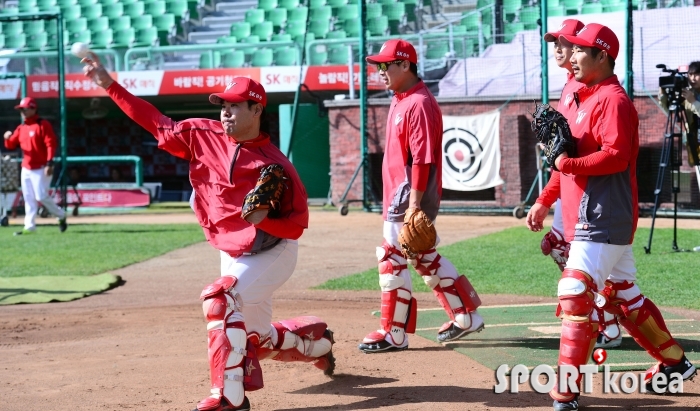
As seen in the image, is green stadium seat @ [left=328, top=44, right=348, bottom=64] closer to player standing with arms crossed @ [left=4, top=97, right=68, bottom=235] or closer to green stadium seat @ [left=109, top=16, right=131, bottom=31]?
green stadium seat @ [left=109, top=16, right=131, bottom=31]

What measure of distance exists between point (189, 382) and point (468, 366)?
1698 millimetres

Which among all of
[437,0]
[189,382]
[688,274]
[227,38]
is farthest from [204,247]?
[227,38]

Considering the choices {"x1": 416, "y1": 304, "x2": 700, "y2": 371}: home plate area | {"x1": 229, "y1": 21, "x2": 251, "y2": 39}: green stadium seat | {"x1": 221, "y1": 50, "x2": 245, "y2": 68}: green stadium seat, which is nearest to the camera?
{"x1": 416, "y1": 304, "x2": 700, "y2": 371}: home plate area

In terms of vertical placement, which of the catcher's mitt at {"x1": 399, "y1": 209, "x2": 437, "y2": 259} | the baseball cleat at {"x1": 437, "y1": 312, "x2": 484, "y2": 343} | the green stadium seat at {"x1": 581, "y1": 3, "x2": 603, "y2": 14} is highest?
the green stadium seat at {"x1": 581, "y1": 3, "x2": 603, "y2": 14}

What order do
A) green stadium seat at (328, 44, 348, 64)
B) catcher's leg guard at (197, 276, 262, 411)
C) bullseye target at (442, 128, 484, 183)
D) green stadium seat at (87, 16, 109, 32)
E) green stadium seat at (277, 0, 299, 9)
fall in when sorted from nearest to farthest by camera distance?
catcher's leg guard at (197, 276, 262, 411) < bullseye target at (442, 128, 484, 183) < green stadium seat at (328, 44, 348, 64) < green stadium seat at (277, 0, 299, 9) < green stadium seat at (87, 16, 109, 32)

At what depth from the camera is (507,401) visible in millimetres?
4910

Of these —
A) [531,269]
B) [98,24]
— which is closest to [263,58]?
[98,24]

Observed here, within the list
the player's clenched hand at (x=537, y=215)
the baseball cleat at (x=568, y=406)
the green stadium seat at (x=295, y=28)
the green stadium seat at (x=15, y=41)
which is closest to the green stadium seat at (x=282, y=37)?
the green stadium seat at (x=295, y=28)

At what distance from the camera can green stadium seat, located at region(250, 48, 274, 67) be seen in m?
21.6

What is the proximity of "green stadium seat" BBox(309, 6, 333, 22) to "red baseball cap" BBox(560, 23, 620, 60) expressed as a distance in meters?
18.7

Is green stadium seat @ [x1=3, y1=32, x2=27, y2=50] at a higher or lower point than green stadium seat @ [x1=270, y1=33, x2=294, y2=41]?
higher

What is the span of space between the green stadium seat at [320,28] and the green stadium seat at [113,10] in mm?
6263

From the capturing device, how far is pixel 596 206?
4723 mm

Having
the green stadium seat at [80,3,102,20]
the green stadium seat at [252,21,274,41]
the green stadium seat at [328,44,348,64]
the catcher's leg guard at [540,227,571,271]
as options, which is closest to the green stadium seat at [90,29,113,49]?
the green stadium seat at [80,3,102,20]
